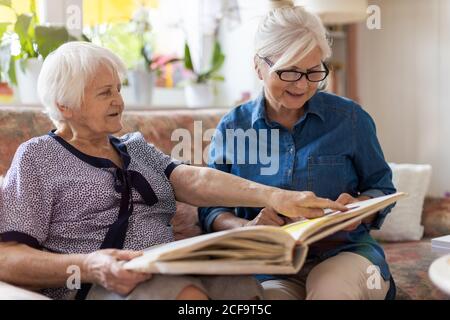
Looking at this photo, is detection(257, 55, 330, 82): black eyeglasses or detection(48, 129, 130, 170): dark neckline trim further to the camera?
detection(257, 55, 330, 82): black eyeglasses

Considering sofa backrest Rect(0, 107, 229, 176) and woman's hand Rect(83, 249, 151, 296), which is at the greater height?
sofa backrest Rect(0, 107, 229, 176)

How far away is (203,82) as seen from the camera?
10.1 feet

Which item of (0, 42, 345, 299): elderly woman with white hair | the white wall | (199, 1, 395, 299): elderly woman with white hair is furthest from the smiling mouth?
the white wall

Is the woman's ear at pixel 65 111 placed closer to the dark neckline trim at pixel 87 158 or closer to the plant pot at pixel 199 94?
the dark neckline trim at pixel 87 158

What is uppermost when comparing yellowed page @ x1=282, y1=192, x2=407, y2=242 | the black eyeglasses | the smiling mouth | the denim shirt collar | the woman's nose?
the black eyeglasses

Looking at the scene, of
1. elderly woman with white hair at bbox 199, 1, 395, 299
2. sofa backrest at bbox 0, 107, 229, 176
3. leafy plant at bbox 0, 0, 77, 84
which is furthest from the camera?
leafy plant at bbox 0, 0, 77, 84

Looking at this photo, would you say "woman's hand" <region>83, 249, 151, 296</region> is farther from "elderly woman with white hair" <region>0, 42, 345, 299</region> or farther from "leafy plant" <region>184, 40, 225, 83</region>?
"leafy plant" <region>184, 40, 225, 83</region>

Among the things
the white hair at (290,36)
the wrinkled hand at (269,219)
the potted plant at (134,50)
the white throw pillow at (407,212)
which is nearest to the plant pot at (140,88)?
the potted plant at (134,50)

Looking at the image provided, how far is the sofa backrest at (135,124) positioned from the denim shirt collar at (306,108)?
15.3 inches

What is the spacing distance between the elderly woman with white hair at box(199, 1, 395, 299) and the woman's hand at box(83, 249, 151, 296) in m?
0.41

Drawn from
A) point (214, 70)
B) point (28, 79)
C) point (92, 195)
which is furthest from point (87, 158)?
point (214, 70)

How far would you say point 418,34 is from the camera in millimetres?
3664

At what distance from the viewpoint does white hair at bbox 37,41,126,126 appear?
4.83ft

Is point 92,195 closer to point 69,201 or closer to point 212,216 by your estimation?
point 69,201
